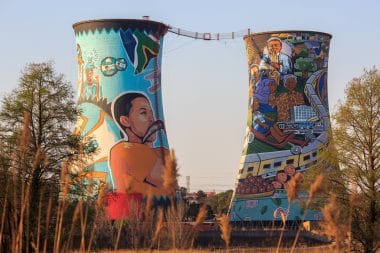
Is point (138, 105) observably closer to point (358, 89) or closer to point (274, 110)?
point (274, 110)

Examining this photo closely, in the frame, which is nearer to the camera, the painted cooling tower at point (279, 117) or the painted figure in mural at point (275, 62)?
the painted cooling tower at point (279, 117)

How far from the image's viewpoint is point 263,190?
33406 millimetres

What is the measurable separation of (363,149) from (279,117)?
15.4 meters

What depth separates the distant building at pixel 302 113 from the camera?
105 ft

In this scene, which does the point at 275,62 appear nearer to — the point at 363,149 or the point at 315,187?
the point at 363,149

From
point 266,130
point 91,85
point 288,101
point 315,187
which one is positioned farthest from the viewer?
point 266,130

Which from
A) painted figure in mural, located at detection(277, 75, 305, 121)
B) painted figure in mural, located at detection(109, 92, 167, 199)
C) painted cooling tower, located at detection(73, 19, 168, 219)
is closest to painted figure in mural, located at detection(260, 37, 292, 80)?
painted figure in mural, located at detection(277, 75, 305, 121)

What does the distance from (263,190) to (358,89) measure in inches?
653

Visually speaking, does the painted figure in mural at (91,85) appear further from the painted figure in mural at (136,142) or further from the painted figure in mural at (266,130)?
the painted figure in mural at (266,130)

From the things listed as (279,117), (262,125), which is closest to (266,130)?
(262,125)

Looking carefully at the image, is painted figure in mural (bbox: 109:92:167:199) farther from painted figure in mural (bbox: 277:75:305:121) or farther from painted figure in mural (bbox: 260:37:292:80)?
painted figure in mural (bbox: 260:37:292:80)

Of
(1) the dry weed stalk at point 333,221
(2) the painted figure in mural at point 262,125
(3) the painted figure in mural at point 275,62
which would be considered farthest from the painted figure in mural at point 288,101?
(1) the dry weed stalk at point 333,221

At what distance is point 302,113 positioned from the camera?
32031mm

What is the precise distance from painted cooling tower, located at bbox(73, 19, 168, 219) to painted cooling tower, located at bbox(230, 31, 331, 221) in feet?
16.9
